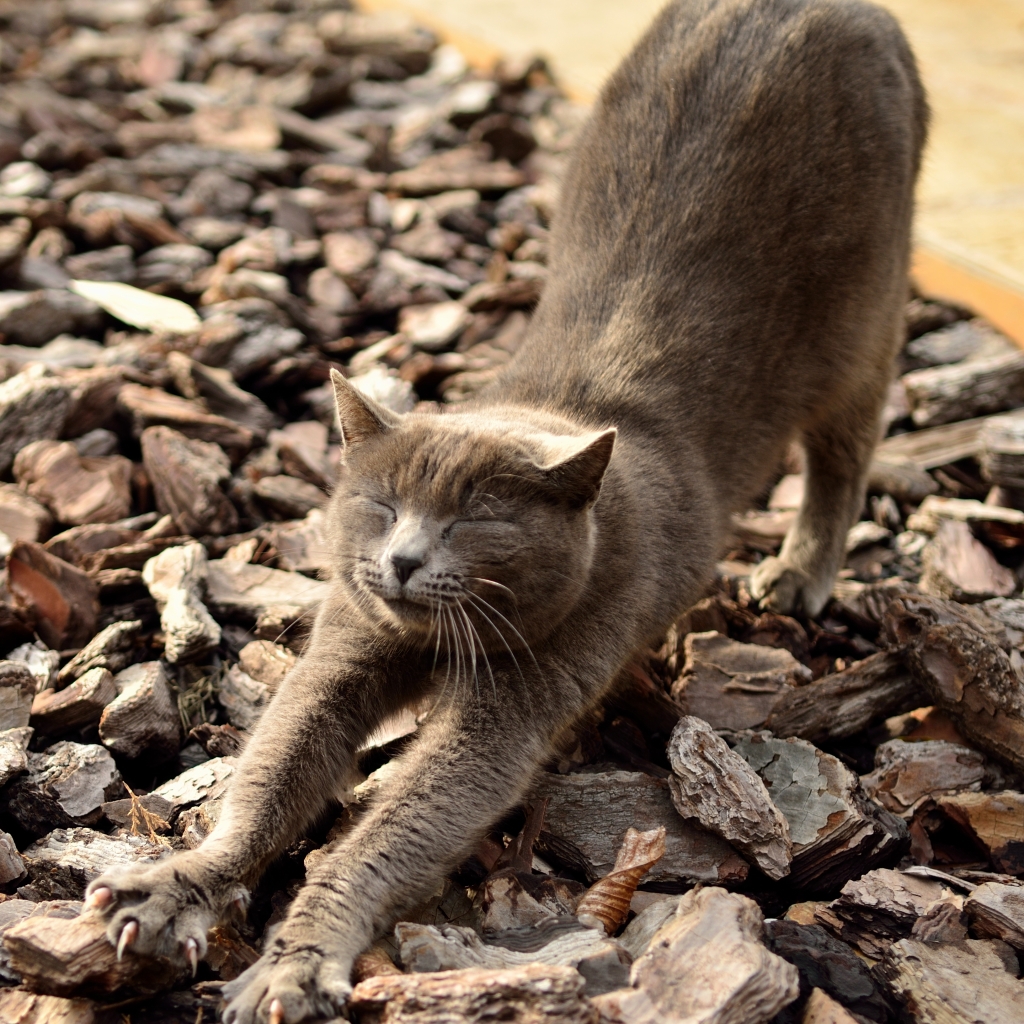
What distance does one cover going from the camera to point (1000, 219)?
4.75 metres

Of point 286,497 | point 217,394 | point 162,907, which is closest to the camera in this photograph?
point 162,907

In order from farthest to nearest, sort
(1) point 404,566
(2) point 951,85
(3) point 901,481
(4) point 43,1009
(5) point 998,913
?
(2) point 951,85 → (3) point 901,481 → (1) point 404,566 → (5) point 998,913 → (4) point 43,1009

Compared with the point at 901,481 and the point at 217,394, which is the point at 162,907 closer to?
the point at 217,394

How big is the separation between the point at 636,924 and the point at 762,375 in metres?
1.52

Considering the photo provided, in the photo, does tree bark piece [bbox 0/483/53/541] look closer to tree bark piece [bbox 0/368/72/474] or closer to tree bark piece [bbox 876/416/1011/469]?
tree bark piece [bbox 0/368/72/474]

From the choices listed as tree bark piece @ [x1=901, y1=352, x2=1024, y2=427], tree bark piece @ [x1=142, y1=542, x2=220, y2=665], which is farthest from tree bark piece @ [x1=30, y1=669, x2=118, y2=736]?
tree bark piece @ [x1=901, y1=352, x2=1024, y2=427]

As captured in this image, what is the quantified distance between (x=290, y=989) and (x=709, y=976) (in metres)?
0.67

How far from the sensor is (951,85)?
5.83 meters

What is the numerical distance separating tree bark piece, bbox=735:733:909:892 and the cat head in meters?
0.59

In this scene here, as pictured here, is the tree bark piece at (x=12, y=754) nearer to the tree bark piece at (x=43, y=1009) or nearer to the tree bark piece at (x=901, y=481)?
the tree bark piece at (x=43, y=1009)

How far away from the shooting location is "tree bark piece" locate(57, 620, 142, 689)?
2.56 meters

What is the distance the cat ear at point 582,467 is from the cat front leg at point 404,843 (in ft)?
1.38

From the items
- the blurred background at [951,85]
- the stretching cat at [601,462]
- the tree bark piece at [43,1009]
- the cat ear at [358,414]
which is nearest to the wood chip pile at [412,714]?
the tree bark piece at [43,1009]

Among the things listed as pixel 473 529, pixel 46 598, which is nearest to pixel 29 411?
pixel 46 598
